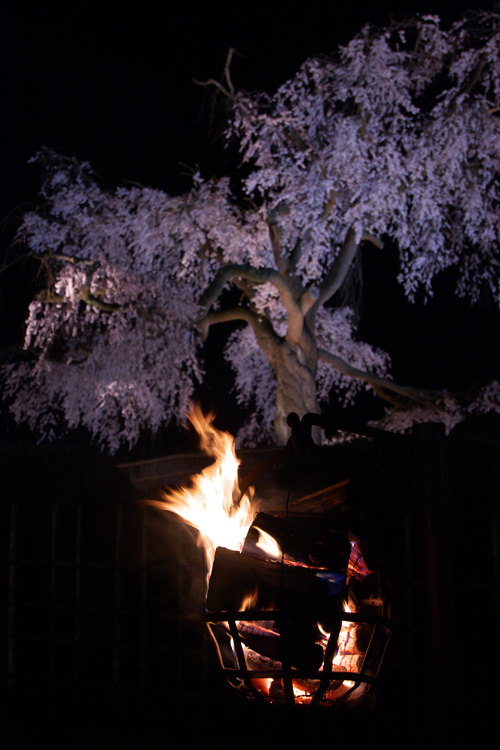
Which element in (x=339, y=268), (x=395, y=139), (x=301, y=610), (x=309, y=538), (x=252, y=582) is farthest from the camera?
→ (x=339, y=268)

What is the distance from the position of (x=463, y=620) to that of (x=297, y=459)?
2440 millimetres

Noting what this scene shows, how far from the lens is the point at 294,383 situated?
1171 centimetres

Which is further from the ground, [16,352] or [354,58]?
[354,58]

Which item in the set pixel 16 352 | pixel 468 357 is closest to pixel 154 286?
pixel 16 352

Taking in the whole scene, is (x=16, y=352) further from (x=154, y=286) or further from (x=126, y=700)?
(x=126, y=700)

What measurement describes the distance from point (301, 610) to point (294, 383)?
9.63 m

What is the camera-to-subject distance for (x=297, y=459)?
6.40 m

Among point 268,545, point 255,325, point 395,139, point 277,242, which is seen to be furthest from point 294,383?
point 268,545

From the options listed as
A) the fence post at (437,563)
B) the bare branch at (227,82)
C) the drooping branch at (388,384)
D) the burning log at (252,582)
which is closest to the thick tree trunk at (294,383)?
the drooping branch at (388,384)

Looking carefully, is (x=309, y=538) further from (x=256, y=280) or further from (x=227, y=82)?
(x=227, y=82)

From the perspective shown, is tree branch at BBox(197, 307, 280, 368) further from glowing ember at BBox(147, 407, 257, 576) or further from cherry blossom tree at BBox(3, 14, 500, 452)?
glowing ember at BBox(147, 407, 257, 576)

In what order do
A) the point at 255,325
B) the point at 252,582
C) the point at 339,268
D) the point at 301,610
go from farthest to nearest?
1. the point at 255,325
2. the point at 339,268
3. the point at 252,582
4. the point at 301,610

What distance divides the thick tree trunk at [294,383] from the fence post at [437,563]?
9.08 meters

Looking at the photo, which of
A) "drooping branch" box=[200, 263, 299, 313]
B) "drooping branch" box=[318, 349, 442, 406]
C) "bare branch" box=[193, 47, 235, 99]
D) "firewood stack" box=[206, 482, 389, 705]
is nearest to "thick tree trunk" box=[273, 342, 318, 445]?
"drooping branch" box=[200, 263, 299, 313]
